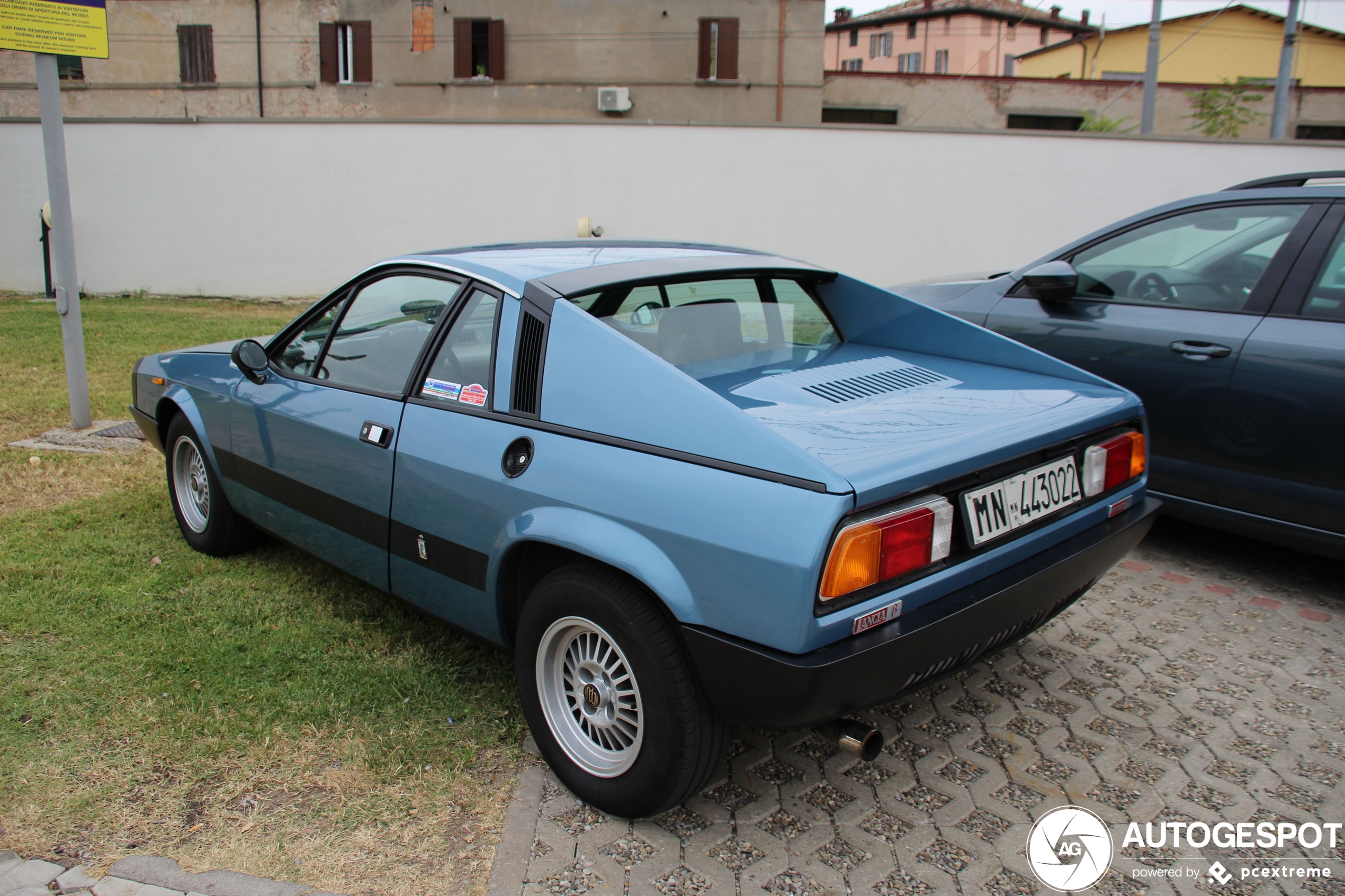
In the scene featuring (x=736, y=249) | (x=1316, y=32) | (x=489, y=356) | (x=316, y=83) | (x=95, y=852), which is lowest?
(x=95, y=852)

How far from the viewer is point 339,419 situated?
119 inches

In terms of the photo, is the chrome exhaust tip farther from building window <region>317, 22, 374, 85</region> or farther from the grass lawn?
building window <region>317, 22, 374, 85</region>

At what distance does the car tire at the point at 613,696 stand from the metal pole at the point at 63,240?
5.04 meters

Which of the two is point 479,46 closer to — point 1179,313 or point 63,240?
point 63,240

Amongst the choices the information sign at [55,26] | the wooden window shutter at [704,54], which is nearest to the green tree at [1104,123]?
the wooden window shutter at [704,54]

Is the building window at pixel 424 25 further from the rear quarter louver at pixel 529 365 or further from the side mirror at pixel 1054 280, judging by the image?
the rear quarter louver at pixel 529 365

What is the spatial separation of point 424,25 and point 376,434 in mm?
25168

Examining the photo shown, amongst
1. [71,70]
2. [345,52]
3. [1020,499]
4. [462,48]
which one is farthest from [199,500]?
[71,70]

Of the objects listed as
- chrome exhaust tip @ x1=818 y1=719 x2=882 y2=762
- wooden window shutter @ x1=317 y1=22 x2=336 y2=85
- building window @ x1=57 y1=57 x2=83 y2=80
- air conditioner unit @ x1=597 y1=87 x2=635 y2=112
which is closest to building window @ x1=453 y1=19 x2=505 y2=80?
air conditioner unit @ x1=597 y1=87 x2=635 y2=112

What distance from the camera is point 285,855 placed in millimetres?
2238

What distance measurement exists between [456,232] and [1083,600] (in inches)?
537

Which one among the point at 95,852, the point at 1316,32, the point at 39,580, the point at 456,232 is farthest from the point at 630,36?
the point at 1316,32

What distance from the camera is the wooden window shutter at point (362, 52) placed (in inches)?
969

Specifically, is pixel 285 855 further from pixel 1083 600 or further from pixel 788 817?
pixel 1083 600
